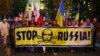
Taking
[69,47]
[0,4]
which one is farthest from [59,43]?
[0,4]

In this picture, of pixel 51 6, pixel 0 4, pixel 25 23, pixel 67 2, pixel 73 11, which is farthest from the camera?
pixel 0 4

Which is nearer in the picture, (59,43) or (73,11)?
(59,43)

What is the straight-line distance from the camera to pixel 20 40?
19.8m

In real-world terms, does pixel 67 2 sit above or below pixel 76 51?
above

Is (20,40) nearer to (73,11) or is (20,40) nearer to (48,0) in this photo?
(73,11)

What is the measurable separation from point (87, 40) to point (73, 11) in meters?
21.7

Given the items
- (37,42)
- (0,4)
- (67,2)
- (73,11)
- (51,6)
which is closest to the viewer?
(37,42)

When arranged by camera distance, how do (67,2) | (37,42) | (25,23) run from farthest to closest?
(67,2), (25,23), (37,42)

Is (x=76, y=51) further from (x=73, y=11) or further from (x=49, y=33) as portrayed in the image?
(x=73, y=11)

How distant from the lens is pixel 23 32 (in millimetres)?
20047

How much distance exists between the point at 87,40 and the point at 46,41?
222cm

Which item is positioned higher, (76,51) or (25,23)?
(25,23)

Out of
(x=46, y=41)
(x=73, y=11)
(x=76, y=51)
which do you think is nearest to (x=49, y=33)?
(x=46, y=41)

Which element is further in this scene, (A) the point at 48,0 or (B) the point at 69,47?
(A) the point at 48,0
